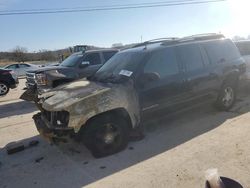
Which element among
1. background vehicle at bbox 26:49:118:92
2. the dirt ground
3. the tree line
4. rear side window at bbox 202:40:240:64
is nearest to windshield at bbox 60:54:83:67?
background vehicle at bbox 26:49:118:92

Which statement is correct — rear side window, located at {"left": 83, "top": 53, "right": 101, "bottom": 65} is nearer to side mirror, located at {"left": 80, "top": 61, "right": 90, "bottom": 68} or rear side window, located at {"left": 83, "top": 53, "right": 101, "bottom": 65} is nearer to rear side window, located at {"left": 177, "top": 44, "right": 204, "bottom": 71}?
side mirror, located at {"left": 80, "top": 61, "right": 90, "bottom": 68}

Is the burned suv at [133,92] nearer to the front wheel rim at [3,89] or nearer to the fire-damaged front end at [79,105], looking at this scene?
the fire-damaged front end at [79,105]

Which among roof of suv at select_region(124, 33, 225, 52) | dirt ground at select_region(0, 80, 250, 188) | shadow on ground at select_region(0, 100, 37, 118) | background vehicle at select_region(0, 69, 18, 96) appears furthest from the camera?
background vehicle at select_region(0, 69, 18, 96)

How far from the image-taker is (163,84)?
223 inches

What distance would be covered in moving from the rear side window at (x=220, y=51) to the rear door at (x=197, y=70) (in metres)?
0.23

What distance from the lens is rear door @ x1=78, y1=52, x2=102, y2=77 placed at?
1128 cm

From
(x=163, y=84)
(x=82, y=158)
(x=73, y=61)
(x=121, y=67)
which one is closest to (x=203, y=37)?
(x=163, y=84)

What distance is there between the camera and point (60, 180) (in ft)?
14.3

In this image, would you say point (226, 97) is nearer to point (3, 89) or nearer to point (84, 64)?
point (84, 64)

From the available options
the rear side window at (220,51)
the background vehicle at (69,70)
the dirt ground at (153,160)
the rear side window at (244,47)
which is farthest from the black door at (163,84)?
the rear side window at (244,47)

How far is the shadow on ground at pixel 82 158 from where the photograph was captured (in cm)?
445

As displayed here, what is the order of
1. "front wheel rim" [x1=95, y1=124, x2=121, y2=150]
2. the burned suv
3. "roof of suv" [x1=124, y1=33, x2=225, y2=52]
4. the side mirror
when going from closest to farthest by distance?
the burned suv < "front wheel rim" [x1=95, y1=124, x2=121, y2=150] < "roof of suv" [x1=124, y1=33, x2=225, y2=52] < the side mirror

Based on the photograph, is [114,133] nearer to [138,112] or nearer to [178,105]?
[138,112]

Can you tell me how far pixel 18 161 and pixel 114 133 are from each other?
1848mm
